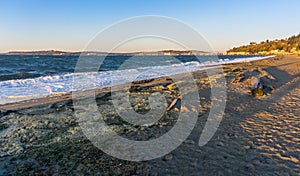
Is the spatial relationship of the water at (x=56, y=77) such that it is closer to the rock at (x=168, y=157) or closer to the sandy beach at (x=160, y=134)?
the sandy beach at (x=160, y=134)

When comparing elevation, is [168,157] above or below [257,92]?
below

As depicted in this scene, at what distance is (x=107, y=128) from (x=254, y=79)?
8.93m

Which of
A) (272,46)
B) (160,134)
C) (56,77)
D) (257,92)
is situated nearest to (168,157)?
(160,134)

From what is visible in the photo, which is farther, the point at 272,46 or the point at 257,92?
the point at 272,46

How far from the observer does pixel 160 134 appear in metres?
5.57

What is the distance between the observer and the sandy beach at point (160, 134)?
12.8ft

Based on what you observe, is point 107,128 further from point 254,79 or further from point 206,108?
point 254,79

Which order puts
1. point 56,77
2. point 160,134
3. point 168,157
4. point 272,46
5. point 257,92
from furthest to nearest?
1. point 272,46
2. point 56,77
3. point 257,92
4. point 160,134
5. point 168,157

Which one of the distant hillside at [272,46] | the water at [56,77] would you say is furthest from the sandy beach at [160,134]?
the distant hillside at [272,46]

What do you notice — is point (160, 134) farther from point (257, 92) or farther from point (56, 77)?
point (56, 77)

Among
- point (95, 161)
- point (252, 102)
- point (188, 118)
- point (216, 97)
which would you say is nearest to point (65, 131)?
point (95, 161)

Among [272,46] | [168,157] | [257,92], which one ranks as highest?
[272,46]

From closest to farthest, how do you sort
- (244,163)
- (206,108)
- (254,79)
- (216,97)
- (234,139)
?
1. (244,163)
2. (234,139)
3. (206,108)
4. (216,97)
5. (254,79)

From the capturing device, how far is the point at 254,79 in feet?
36.6
